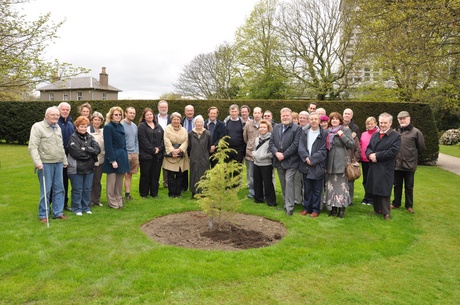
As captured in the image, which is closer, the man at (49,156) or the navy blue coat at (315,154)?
the man at (49,156)

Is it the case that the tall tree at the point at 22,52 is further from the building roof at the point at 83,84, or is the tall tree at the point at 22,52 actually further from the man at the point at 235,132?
the building roof at the point at 83,84

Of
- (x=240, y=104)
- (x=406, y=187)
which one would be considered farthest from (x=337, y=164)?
(x=240, y=104)

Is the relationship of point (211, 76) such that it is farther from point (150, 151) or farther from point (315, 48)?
point (150, 151)

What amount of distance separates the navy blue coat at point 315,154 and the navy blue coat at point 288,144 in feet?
0.49

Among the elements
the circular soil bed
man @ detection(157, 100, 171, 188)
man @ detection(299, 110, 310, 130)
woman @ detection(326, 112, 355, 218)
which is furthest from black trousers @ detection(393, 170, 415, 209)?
man @ detection(157, 100, 171, 188)

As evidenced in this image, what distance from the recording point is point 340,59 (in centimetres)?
2923

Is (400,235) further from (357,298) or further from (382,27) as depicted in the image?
(382,27)

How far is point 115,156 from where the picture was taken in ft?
24.2

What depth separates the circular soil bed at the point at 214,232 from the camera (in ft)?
18.5

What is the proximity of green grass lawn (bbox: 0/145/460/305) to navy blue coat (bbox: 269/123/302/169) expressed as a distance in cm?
111

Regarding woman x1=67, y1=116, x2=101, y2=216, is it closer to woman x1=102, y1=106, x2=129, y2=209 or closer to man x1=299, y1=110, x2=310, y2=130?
woman x1=102, y1=106, x2=129, y2=209

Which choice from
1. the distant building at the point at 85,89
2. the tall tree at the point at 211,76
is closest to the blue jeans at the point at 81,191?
the tall tree at the point at 211,76

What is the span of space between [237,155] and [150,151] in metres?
2.18

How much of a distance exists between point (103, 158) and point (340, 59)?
2609 cm
